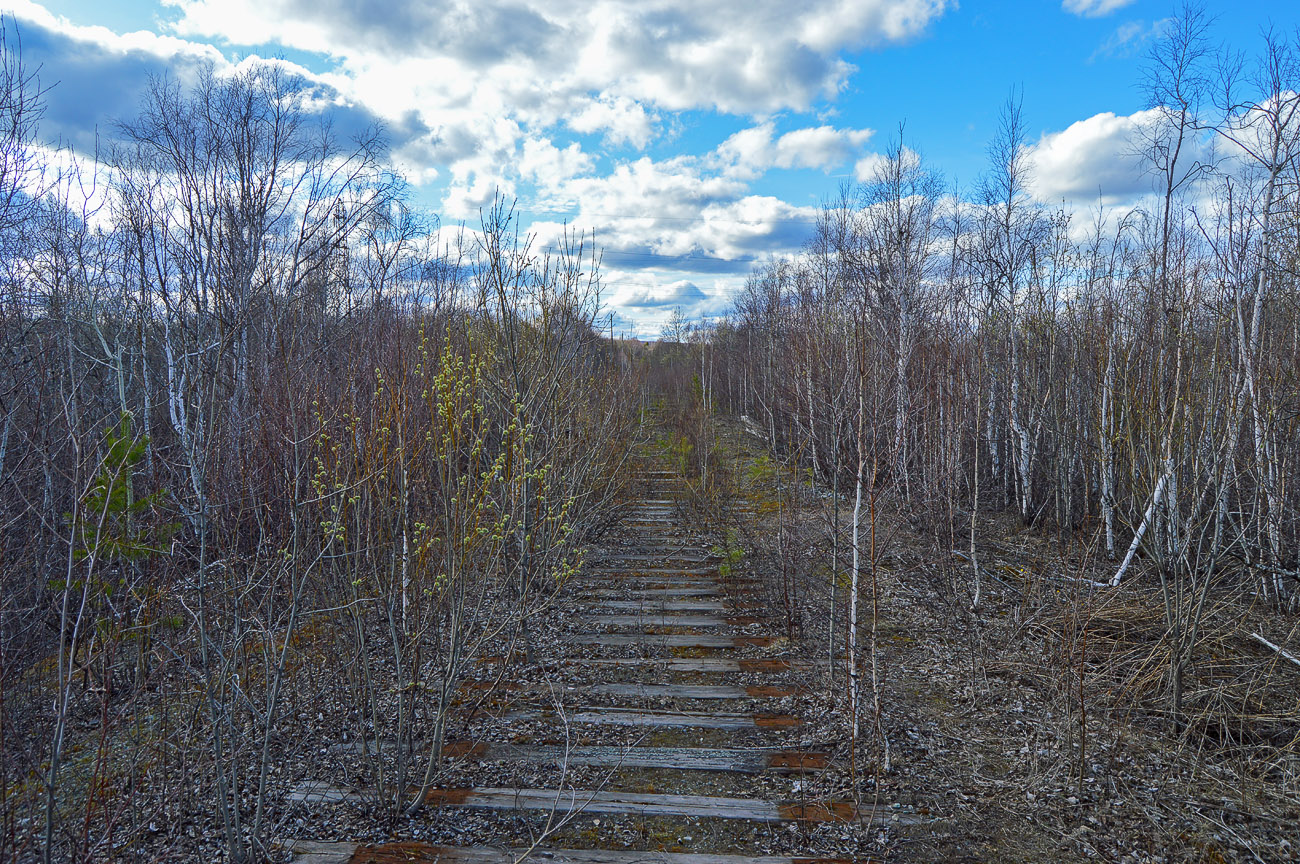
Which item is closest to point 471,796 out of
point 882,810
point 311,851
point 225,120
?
point 311,851

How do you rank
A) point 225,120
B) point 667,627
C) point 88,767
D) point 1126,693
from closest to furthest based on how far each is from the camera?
point 88,767, point 1126,693, point 667,627, point 225,120

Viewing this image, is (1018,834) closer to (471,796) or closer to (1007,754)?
(1007,754)

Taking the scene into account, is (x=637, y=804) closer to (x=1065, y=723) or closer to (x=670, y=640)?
(x=670, y=640)

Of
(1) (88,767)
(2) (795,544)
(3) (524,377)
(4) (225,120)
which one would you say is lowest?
(1) (88,767)

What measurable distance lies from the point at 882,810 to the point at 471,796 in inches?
101

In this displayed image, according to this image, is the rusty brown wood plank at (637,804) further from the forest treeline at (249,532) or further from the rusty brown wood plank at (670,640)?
the rusty brown wood plank at (670,640)

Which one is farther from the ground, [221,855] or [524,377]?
[524,377]

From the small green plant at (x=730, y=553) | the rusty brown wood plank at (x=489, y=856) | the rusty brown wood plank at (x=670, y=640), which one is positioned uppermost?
the small green plant at (x=730, y=553)

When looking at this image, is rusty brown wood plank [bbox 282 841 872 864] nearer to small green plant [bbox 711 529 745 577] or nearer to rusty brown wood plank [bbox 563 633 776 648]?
rusty brown wood plank [bbox 563 633 776 648]

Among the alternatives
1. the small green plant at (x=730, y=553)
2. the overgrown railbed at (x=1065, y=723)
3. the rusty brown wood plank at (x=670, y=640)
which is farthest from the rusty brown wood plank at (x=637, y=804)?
the small green plant at (x=730, y=553)

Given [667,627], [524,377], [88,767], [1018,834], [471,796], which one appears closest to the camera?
[1018,834]

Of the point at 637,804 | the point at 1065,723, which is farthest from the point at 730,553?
the point at 637,804

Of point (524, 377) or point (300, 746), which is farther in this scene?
point (524, 377)

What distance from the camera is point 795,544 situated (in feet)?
23.8
